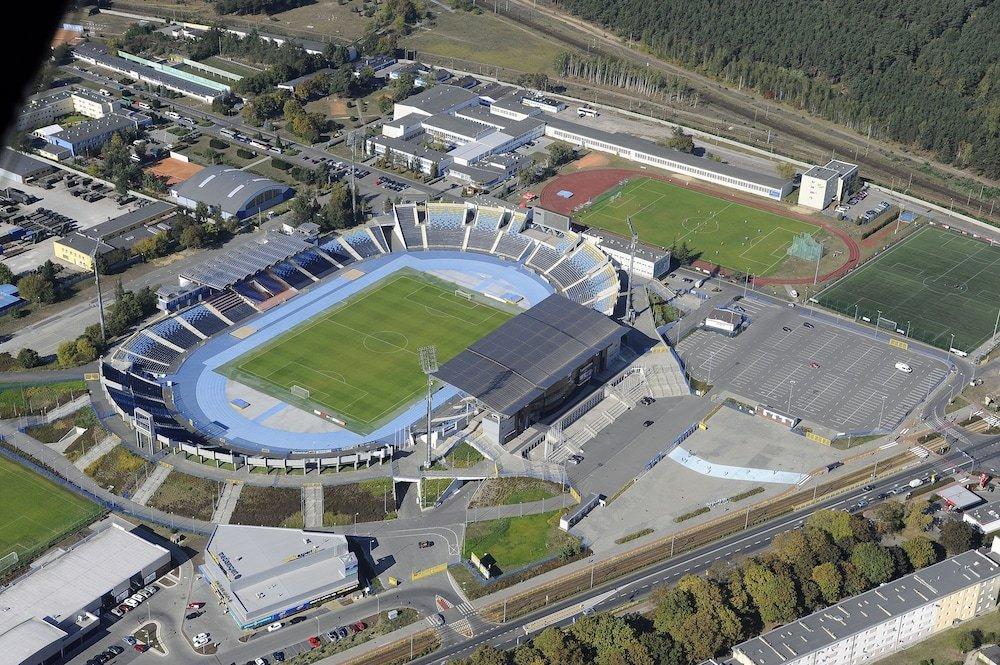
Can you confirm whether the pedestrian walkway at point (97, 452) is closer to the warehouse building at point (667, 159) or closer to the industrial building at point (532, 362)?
the industrial building at point (532, 362)

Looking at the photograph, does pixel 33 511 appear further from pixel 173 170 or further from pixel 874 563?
pixel 173 170

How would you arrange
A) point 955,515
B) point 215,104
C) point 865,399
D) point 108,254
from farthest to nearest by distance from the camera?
1. point 215,104
2. point 108,254
3. point 865,399
4. point 955,515

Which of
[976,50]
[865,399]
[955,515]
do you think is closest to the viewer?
[955,515]

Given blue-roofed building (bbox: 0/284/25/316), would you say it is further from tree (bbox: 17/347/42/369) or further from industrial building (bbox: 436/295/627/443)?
industrial building (bbox: 436/295/627/443)

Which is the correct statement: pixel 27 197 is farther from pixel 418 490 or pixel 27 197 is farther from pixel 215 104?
pixel 418 490

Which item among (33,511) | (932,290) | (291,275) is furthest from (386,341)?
(932,290)

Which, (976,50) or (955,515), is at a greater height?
(976,50)

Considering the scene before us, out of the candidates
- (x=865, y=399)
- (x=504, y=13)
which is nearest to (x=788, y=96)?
(x=504, y=13)

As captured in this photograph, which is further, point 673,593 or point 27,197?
point 27,197
